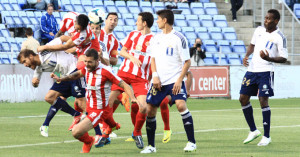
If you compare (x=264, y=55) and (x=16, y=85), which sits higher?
(x=264, y=55)

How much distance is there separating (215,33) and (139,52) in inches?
794

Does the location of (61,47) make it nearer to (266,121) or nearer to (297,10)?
(266,121)

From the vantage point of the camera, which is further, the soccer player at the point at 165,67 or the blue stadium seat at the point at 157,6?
the blue stadium seat at the point at 157,6

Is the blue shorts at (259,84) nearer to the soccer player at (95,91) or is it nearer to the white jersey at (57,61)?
the soccer player at (95,91)

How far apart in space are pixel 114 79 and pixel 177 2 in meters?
23.8

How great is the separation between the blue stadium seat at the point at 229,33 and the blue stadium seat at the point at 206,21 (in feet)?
2.28

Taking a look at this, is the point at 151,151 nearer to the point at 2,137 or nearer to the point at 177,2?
the point at 2,137

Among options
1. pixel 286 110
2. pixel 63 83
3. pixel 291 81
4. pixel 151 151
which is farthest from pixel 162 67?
pixel 291 81

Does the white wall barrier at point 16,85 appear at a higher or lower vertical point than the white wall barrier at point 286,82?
higher

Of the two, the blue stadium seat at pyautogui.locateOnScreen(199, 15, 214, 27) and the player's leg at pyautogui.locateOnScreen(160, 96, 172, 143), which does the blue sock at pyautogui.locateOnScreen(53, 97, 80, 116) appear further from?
the blue stadium seat at pyautogui.locateOnScreen(199, 15, 214, 27)

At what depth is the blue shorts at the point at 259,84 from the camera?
35.9ft

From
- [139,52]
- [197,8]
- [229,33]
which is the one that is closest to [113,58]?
[139,52]

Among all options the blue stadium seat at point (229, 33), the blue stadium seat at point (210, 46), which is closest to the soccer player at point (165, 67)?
the blue stadium seat at point (210, 46)

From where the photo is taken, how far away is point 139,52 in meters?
11.6
